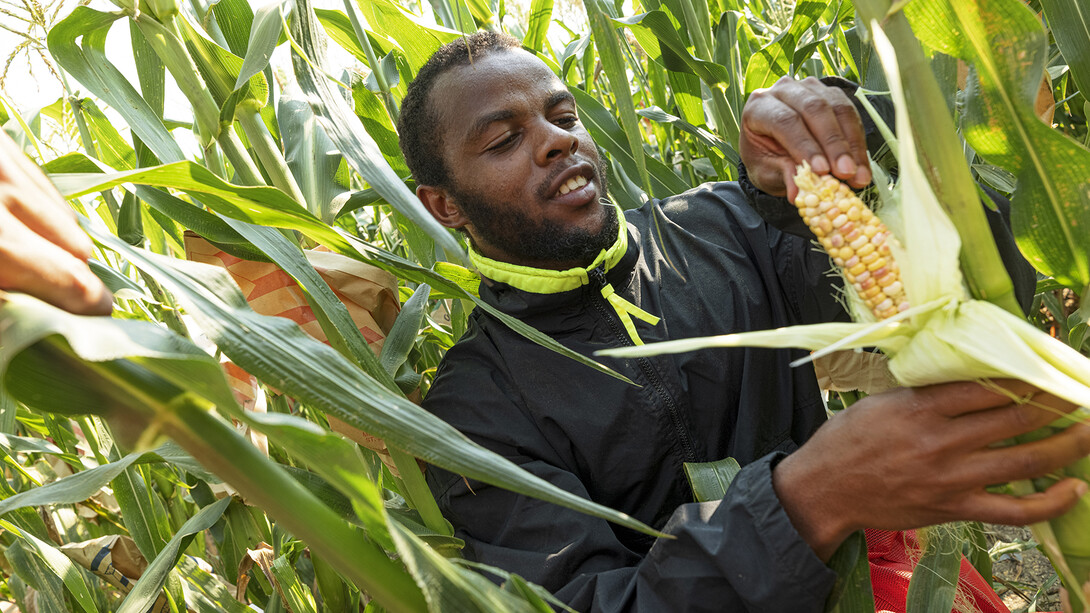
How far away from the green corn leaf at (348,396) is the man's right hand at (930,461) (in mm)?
232

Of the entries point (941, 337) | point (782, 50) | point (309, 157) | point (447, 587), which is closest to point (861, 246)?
point (941, 337)

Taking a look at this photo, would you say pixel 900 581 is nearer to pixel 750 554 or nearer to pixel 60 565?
pixel 750 554

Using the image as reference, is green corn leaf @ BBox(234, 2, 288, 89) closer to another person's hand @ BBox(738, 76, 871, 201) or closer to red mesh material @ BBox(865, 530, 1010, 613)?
another person's hand @ BBox(738, 76, 871, 201)

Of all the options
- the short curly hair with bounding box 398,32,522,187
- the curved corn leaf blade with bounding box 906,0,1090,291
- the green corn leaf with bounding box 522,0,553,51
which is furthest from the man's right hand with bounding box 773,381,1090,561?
the green corn leaf with bounding box 522,0,553,51

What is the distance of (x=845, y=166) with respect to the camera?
74cm

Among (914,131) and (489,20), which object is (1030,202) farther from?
(489,20)

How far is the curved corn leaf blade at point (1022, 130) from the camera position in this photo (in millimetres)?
626

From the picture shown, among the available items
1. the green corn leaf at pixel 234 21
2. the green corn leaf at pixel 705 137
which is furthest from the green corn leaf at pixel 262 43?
the green corn leaf at pixel 705 137

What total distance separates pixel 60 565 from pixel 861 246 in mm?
1370

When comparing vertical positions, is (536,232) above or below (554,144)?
below

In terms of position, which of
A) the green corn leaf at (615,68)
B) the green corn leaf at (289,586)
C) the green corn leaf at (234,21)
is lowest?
the green corn leaf at (289,586)

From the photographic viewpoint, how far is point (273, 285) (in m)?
1.19

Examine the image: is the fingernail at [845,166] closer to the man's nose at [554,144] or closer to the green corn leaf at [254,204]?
the green corn leaf at [254,204]

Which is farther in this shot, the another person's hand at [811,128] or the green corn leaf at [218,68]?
the green corn leaf at [218,68]
